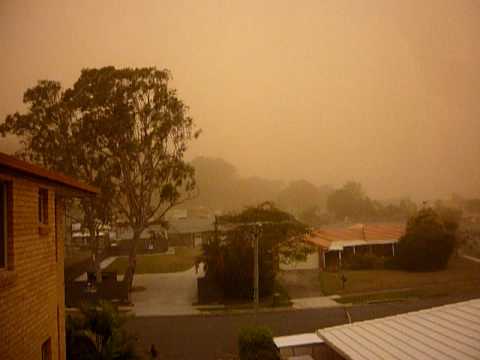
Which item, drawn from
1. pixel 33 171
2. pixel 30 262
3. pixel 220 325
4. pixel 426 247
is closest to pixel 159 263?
pixel 220 325

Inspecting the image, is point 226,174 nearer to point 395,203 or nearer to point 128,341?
point 395,203

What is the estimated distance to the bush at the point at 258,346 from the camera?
530 inches

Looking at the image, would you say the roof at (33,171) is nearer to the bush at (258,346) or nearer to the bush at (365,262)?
the bush at (258,346)

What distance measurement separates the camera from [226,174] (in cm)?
10312

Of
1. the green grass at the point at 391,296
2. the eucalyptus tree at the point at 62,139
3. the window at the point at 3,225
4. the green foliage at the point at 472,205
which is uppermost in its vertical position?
the eucalyptus tree at the point at 62,139

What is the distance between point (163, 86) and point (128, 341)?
17200 mm

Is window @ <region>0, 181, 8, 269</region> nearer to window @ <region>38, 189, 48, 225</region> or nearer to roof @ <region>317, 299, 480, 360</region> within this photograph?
window @ <region>38, 189, 48, 225</region>

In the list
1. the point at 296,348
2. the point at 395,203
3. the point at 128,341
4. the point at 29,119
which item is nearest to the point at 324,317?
the point at 296,348

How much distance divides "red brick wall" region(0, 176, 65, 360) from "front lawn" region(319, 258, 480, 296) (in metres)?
19.6

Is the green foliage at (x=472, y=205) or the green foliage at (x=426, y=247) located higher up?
the green foliage at (x=472, y=205)

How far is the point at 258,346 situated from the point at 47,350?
7.04m

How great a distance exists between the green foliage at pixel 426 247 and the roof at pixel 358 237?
5.38 ft

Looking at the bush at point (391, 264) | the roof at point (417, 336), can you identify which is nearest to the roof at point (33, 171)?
→ the roof at point (417, 336)

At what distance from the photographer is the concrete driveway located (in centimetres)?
2256
